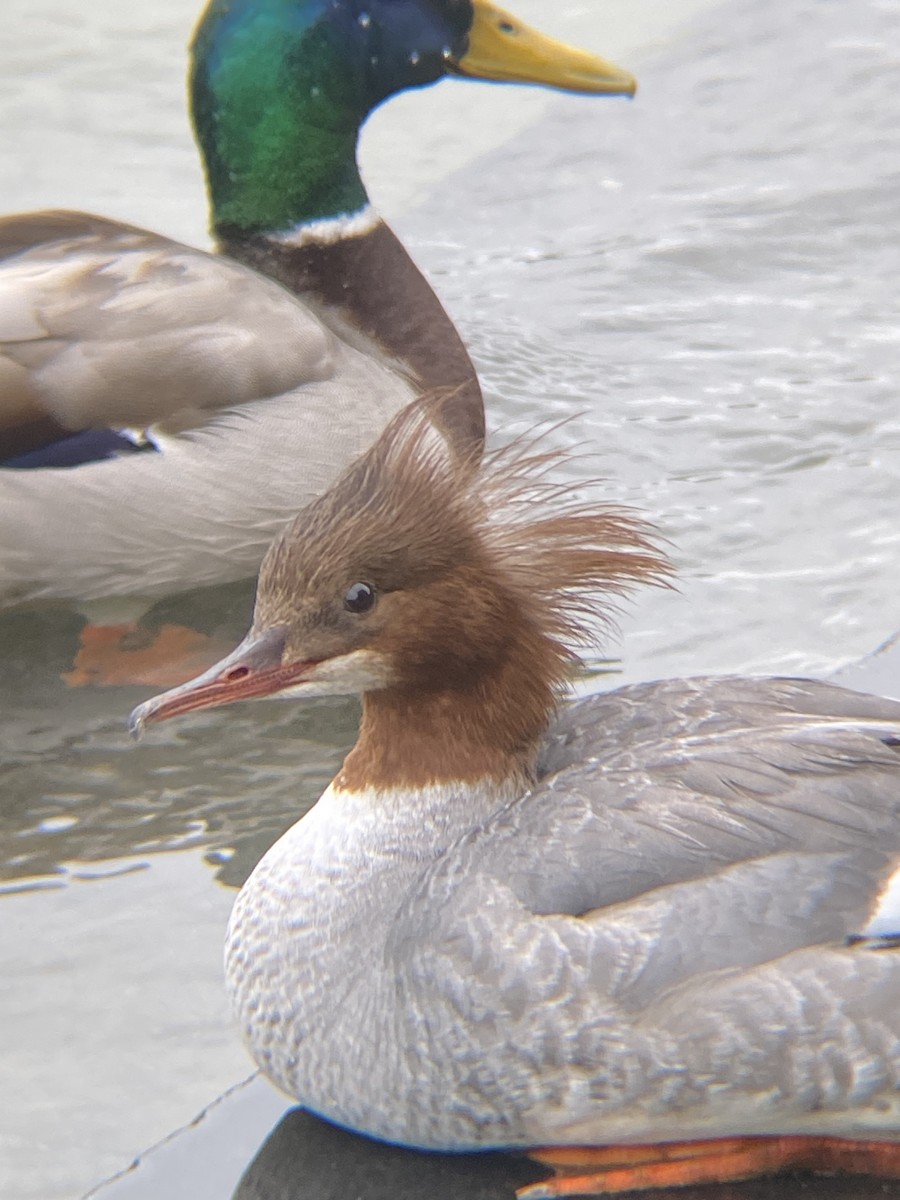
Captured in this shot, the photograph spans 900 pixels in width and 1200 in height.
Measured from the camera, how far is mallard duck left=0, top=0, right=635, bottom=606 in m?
4.67

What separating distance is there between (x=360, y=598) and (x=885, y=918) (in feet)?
3.07

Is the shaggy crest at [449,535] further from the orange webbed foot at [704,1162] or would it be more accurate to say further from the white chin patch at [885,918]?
the orange webbed foot at [704,1162]

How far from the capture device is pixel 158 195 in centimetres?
688

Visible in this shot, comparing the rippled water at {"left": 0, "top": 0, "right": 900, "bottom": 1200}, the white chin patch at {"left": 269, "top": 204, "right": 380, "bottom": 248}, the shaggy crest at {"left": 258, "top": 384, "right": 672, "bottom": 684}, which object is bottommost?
the rippled water at {"left": 0, "top": 0, "right": 900, "bottom": 1200}

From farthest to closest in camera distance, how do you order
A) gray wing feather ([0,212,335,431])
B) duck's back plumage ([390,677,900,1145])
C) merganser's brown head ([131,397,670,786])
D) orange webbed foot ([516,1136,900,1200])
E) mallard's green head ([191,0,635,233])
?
mallard's green head ([191,0,635,233])
gray wing feather ([0,212,335,431])
merganser's brown head ([131,397,670,786])
orange webbed foot ([516,1136,900,1200])
duck's back plumage ([390,677,900,1145])

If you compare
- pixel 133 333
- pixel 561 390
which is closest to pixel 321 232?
A: pixel 133 333

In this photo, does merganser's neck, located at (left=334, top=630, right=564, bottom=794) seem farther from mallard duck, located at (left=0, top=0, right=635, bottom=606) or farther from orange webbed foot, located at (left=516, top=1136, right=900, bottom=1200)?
mallard duck, located at (left=0, top=0, right=635, bottom=606)

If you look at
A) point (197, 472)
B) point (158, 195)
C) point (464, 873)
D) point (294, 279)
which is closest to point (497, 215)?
point (158, 195)

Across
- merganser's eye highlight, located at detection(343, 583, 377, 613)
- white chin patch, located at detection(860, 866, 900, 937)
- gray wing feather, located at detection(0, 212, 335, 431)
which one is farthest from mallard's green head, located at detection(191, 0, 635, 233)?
white chin patch, located at detection(860, 866, 900, 937)

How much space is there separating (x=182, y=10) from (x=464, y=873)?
581cm

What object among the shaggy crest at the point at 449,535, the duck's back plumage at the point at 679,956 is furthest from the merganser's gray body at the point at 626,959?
the shaggy crest at the point at 449,535

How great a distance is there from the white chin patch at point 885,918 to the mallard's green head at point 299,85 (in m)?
2.91

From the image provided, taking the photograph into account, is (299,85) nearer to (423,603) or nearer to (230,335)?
(230,335)

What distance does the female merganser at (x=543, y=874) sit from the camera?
2936 mm
